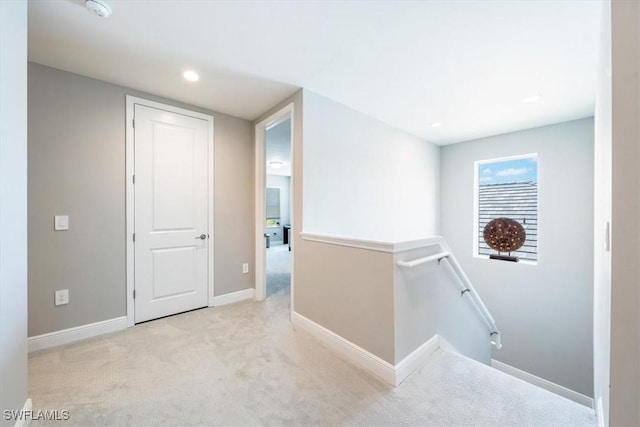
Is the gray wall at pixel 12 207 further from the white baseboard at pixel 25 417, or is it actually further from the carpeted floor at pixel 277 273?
the carpeted floor at pixel 277 273

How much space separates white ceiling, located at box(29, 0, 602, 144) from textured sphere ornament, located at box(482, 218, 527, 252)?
165 centimetres

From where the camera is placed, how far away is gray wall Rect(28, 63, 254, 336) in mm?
2070

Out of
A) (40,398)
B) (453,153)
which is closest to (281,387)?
(40,398)

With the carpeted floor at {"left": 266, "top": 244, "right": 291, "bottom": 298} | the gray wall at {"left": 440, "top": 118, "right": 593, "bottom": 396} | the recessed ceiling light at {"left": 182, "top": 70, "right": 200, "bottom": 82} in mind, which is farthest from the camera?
the carpeted floor at {"left": 266, "top": 244, "right": 291, "bottom": 298}

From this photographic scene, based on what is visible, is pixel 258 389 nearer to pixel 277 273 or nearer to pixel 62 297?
pixel 62 297

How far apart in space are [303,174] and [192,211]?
1.43 metres

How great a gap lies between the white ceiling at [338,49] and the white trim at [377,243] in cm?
148

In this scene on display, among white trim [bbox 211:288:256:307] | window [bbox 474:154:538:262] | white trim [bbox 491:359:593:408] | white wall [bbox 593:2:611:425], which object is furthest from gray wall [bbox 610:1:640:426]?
white trim [bbox 491:359:593:408]

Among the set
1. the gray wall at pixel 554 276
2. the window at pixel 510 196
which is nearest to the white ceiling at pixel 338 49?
the gray wall at pixel 554 276

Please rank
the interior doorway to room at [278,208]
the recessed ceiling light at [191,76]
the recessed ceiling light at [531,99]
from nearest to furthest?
the recessed ceiling light at [191,76], the recessed ceiling light at [531,99], the interior doorway to room at [278,208]

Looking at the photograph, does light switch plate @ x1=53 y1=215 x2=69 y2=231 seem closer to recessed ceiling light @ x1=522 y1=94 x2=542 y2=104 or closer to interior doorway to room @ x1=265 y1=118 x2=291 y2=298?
interior doorway to room @ x1=265 y1=118 x2=291 y2=298

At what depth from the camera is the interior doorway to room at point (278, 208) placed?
4.11 m

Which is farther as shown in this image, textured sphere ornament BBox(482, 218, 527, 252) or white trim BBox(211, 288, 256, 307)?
textured sphere ornament BBox(482, 218, 527, 252)

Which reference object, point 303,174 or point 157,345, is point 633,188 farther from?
point 157,345
